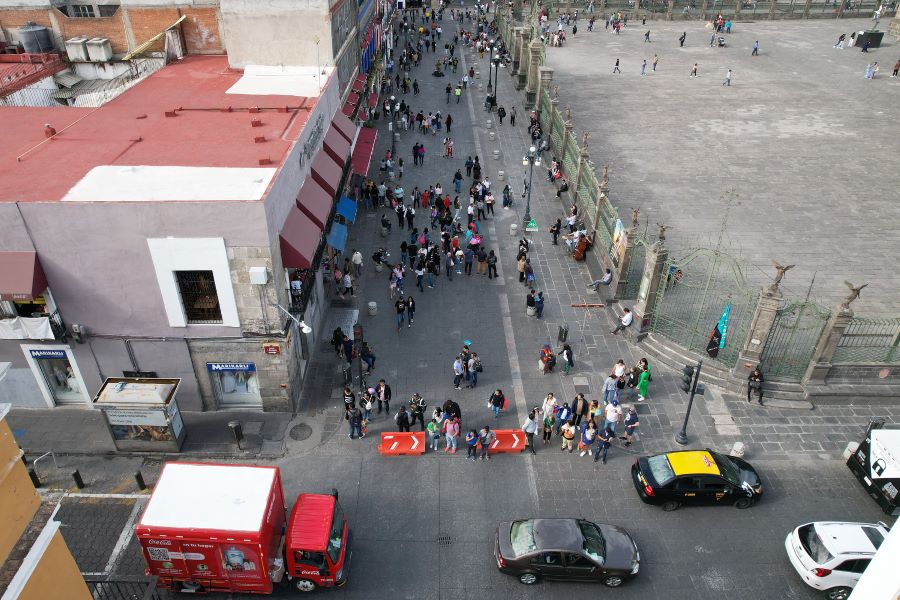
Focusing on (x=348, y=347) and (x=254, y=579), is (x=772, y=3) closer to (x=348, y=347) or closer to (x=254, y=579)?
(x=348, y=347)

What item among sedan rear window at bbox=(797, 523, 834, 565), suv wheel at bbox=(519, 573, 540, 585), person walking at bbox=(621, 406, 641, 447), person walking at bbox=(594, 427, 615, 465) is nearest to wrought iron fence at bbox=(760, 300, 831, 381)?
person walking at bbox=(621, 406, 641, 447)

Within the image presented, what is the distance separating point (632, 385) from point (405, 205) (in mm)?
17160

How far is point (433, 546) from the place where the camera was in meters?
16.8

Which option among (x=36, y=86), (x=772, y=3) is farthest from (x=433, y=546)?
(x=772, y=3)

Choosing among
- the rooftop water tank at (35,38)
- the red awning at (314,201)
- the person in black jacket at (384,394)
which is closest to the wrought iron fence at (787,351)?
the person in black jacket at (384,394)

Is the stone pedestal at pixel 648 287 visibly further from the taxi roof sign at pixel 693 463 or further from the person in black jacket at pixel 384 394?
the person in black jacket at pixel 384 394

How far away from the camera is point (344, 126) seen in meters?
Answer: 29.3

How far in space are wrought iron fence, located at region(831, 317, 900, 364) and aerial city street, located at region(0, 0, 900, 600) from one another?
0.37 ft

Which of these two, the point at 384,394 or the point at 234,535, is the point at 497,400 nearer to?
the point at 384,394

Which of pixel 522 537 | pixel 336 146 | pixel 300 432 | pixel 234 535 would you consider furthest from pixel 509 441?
pixel 336 146

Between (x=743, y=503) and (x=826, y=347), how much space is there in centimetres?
627

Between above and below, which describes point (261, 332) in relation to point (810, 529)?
above

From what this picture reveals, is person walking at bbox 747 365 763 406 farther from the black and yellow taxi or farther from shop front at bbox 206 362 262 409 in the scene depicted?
shop front at bbox 206 362 262 409

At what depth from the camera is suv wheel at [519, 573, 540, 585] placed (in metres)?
15.7
